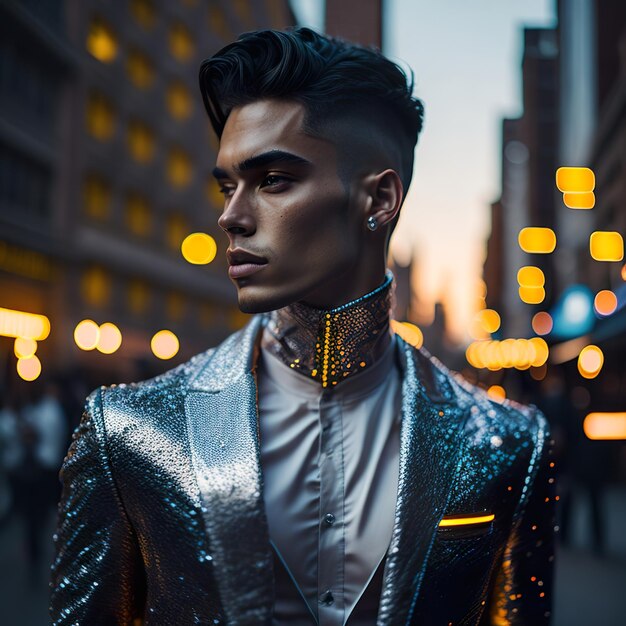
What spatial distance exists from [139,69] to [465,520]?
2737 centimetres

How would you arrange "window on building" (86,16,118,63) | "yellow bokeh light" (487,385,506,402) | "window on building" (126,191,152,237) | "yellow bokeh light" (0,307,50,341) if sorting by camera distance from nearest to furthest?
→ "yellow bokeh light" (487,385,506,402)
"yellow bokeh light" (0,307,50,341)
"window on building" (86,16,118,63)
"window on building" (126,191,152,237)

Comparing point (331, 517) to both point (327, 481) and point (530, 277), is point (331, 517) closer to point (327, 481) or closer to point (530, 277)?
point (327, 481)

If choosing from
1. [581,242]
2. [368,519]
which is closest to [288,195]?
[368,519]

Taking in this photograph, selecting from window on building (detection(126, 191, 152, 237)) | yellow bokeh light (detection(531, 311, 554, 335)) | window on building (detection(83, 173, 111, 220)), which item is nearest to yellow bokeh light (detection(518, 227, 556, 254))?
yellow bokeh light (detection(531, 311, 554, 335))

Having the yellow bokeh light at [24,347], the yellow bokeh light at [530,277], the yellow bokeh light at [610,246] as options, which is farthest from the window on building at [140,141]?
the yellow bokeh light at [530,277]

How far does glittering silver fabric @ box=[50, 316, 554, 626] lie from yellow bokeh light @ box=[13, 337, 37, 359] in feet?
56.6

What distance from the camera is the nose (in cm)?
180

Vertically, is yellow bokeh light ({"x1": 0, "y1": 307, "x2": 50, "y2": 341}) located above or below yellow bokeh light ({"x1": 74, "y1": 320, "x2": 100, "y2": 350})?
below

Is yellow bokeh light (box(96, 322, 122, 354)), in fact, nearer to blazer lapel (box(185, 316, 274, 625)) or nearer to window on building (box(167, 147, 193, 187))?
window on building (box(167, 147, 193, 187))

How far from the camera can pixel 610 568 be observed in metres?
8.42

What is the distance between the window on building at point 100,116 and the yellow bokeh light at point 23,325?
22.0 feet

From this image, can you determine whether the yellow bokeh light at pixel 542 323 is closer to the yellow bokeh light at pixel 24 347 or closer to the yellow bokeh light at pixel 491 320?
the yellow bokeh light at pixel 24 347

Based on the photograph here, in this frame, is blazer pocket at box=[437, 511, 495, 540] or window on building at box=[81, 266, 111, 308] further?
window on building at box=[81, 266, 111, 308]

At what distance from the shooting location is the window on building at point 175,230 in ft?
105
